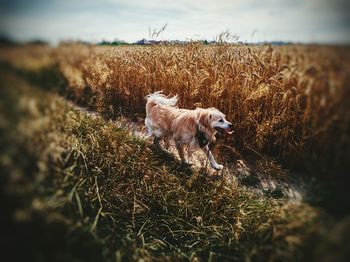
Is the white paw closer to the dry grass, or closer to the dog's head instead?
the dry grass

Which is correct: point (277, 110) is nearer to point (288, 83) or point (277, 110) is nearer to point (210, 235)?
point (288, 83)

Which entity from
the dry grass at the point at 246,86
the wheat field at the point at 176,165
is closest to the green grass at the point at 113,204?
the wheat field at the point at 176,165

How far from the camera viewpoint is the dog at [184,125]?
12.6 feet

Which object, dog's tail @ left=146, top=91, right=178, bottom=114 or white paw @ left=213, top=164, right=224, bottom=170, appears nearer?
white paw @ left=213, top=164, right=224, bottom=170

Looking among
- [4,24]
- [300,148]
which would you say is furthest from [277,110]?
[4,24]

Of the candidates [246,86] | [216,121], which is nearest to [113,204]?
[216,121]

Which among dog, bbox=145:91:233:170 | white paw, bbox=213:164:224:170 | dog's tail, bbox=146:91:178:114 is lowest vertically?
white paw, bbox=213:164:224:170

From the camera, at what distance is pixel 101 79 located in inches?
173

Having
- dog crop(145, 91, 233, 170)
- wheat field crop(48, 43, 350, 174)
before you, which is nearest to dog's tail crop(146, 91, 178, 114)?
dog crop(145, 91, 233, 170)

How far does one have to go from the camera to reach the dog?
12.6 feet

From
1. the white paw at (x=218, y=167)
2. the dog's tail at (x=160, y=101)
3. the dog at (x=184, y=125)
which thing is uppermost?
the dog's tail at (x=160, y=101)

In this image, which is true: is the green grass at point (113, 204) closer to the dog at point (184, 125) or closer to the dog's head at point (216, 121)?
the dog at point (184, 125)

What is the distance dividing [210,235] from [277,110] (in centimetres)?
215

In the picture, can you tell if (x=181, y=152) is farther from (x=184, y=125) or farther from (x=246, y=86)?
(x=246, y=86)
